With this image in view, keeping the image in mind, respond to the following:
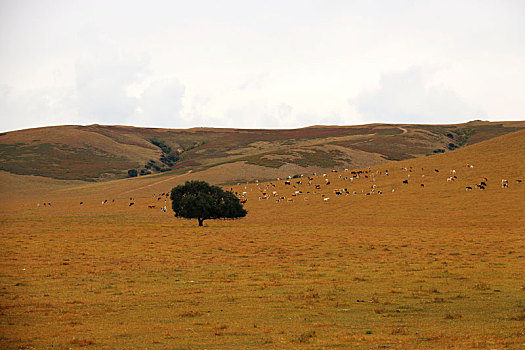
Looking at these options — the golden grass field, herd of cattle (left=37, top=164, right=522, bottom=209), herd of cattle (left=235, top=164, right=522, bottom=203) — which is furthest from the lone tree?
herd of cattle (left=235, top=164, right=522, bottom=203)

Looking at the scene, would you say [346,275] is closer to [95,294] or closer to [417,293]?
[417,293]

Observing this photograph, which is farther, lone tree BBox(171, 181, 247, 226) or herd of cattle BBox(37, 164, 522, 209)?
herd of cattle BBox(37, 164, 522, 209)

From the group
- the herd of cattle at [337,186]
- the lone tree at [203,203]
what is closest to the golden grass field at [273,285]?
the lone tree at [203,203]

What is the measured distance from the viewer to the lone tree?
6175 cm

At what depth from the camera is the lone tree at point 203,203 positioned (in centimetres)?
6175

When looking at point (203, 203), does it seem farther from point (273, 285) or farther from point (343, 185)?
point (343, 185)

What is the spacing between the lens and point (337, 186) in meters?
101

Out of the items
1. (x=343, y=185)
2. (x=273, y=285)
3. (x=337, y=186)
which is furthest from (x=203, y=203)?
(x=343, y=185)

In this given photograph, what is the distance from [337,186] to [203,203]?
4491 centimetres

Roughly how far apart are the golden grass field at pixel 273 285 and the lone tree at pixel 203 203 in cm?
483

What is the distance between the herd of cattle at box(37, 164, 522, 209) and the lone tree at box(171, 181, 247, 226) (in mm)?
24532

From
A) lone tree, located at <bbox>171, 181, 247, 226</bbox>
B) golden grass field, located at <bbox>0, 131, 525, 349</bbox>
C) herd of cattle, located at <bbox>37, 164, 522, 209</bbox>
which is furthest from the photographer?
herd of cattle, located at <bbox>37, 164, 522, 209</bbox>

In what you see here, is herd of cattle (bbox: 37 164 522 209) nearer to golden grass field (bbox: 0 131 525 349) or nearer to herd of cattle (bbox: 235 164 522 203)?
herd of cattle (bbox: 235 164 522 203)

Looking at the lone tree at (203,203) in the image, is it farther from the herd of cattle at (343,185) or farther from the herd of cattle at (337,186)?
the herd of cattle at (343,185)
